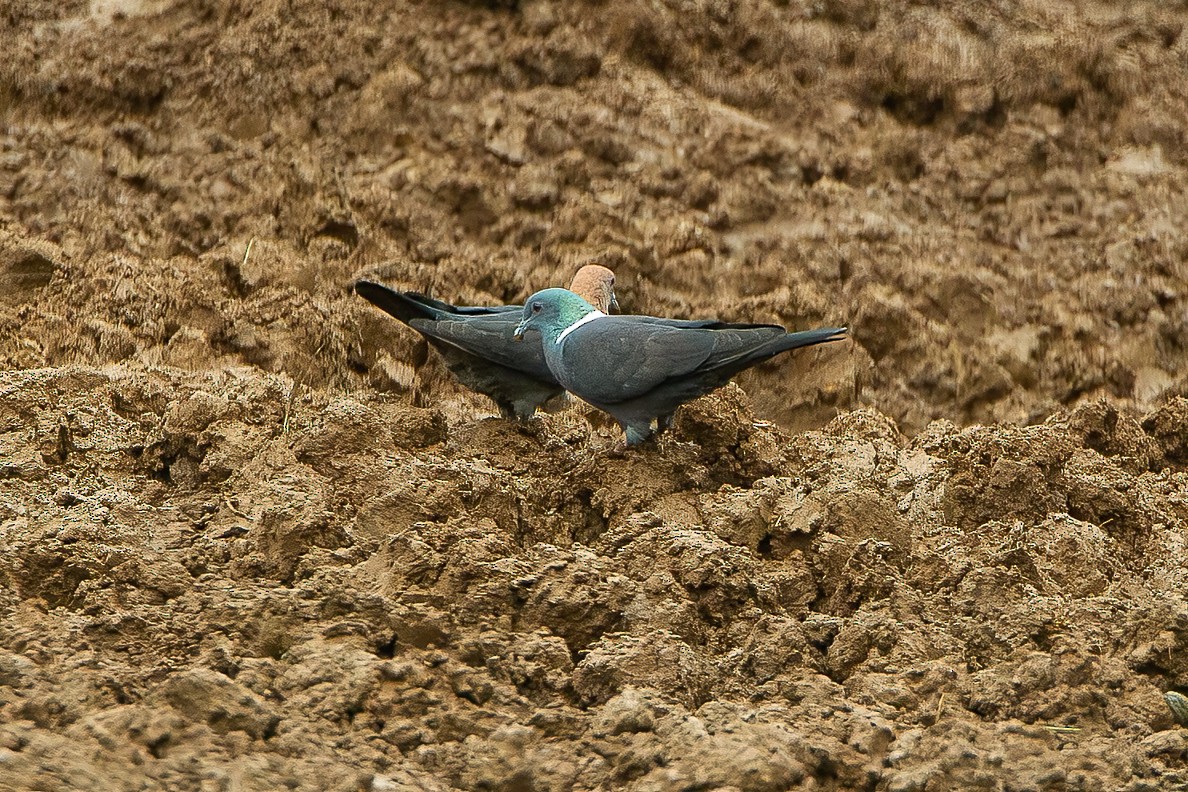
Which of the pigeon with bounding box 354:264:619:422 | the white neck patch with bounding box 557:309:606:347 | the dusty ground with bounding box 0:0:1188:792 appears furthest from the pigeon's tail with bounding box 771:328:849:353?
the pigeon with bounding box 354:264:619:422

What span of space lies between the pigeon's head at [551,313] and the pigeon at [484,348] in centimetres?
11

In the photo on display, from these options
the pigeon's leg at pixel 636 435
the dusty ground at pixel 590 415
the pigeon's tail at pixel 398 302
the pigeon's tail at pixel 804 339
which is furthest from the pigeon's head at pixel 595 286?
the pigeon's tail at pixel 804 339

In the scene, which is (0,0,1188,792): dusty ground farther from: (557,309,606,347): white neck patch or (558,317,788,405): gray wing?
(557,309,606,347): white neck patch

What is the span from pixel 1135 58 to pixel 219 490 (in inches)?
219

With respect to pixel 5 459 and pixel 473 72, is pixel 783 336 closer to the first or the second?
pixel 5 459

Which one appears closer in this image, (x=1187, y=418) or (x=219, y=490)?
(x=219, y=490)

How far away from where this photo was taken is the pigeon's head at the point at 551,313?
15.9 feet

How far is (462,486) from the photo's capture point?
418cm

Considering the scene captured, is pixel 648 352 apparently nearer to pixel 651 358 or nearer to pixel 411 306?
pixel 651 358

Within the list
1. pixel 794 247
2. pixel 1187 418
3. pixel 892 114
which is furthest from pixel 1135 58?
pixel 1187 418

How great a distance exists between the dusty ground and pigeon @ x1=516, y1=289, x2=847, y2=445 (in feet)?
0.59

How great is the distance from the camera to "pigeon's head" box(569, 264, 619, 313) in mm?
5527

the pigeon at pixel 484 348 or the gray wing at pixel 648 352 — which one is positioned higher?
the gray wing at pixel 648 352

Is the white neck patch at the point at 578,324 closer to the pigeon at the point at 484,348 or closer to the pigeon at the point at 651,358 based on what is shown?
the pigeon at the point at 651,358
